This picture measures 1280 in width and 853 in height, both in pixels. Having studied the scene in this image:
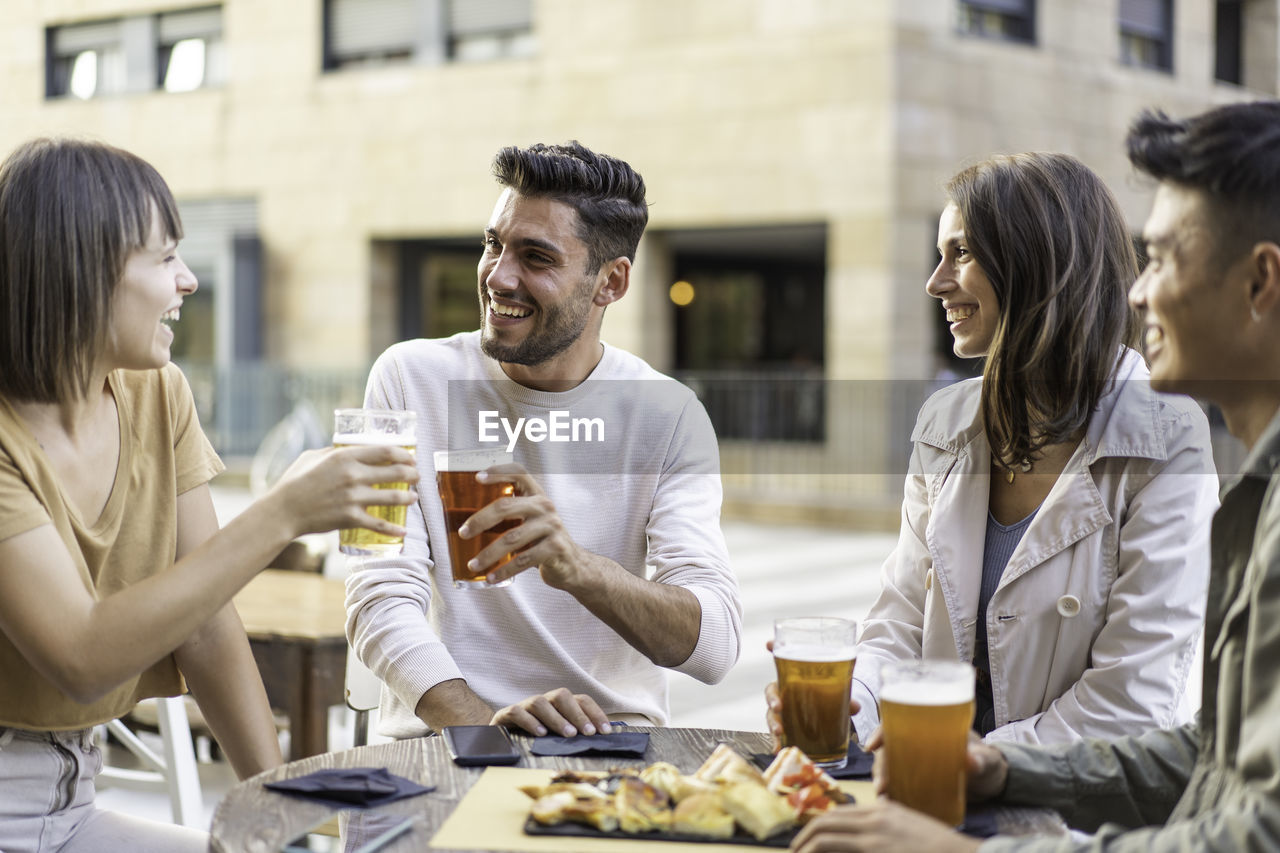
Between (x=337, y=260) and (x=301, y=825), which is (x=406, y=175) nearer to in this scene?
(x=337, y=260)

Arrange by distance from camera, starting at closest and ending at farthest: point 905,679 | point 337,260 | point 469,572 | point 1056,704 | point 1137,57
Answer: point 905,679, point 469,572, point 1056,704, point 1137,57, point 337,260

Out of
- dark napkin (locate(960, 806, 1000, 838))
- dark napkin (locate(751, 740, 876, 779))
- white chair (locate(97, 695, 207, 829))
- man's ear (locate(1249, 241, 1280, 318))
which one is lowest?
white chair (locate(97, 695, 207, 829))

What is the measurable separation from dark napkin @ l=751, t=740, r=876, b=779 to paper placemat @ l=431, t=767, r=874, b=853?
57mm

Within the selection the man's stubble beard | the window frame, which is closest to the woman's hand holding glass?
the man's stubble beard

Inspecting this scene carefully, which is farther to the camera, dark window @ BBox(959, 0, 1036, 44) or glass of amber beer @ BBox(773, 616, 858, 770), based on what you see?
dark window @ BBox(959, 0, 1036, 44)

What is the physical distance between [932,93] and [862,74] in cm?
82

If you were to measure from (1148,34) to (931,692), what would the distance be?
17239 millimetres

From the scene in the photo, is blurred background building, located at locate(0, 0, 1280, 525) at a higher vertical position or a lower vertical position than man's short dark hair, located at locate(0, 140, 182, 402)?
higher

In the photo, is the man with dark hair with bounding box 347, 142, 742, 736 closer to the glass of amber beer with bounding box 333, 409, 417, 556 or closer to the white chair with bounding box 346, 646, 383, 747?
the white chair with bounding box 346, 646, 383, 747

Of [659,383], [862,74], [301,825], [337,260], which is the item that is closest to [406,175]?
[337,260]

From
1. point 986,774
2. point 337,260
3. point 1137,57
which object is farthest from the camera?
point 337,260

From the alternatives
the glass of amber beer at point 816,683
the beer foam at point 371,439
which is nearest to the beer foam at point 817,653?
the glass of amber beer at point 816,683

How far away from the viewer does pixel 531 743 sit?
2.31 meters

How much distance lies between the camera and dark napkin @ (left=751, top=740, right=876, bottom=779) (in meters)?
2.13
